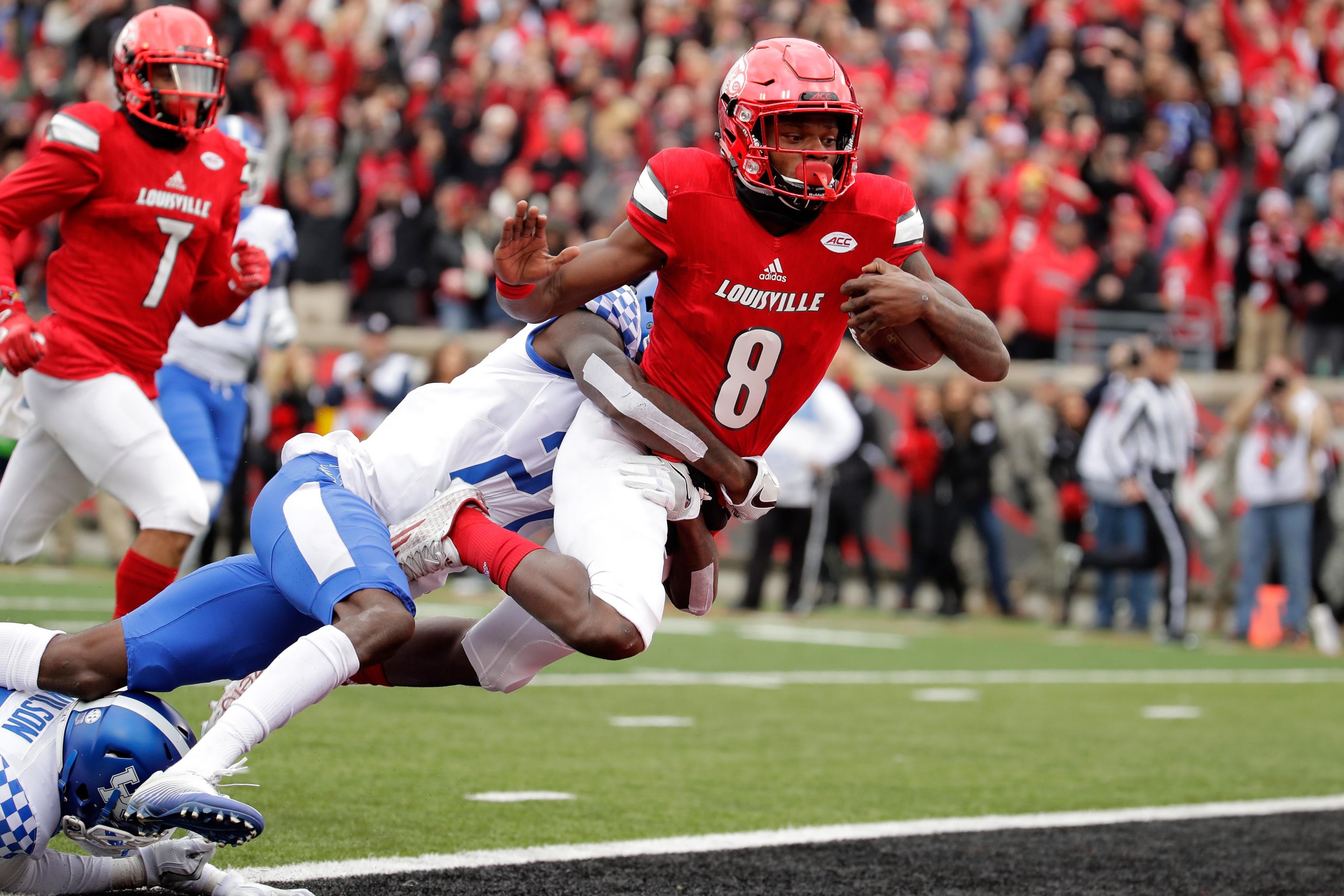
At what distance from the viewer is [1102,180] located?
13430 millimetres

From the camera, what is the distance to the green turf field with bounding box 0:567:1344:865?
467 centimetres

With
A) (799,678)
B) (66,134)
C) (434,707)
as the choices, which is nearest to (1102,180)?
(799,678)

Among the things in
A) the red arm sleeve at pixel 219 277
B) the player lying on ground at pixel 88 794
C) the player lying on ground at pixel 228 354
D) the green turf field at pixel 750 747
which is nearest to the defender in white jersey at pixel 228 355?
the player lying on ground at pixel 228 354

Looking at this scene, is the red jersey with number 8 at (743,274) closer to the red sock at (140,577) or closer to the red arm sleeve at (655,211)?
the red arm sleeve at (655,211)

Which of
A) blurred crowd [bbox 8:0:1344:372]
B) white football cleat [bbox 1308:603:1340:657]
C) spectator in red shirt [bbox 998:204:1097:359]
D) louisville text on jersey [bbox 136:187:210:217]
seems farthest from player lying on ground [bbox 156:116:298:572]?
white football cleat [bbox 1308:603:1340:657]

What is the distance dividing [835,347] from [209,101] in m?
2.43

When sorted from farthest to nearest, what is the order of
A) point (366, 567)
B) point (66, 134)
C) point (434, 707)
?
point (434, 707) → point (66, 134) → point (366, 567)

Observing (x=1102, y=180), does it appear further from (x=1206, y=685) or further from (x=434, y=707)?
(x=434, y=707)

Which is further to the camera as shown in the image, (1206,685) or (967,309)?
(1206,685)

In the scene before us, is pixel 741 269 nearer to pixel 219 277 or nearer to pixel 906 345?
pixel 906 345

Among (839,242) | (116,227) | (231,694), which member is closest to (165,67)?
(116,227)

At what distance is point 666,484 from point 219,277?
2397mm

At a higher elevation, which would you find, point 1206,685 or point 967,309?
point 967,309

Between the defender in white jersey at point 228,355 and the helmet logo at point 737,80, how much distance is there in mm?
2484
